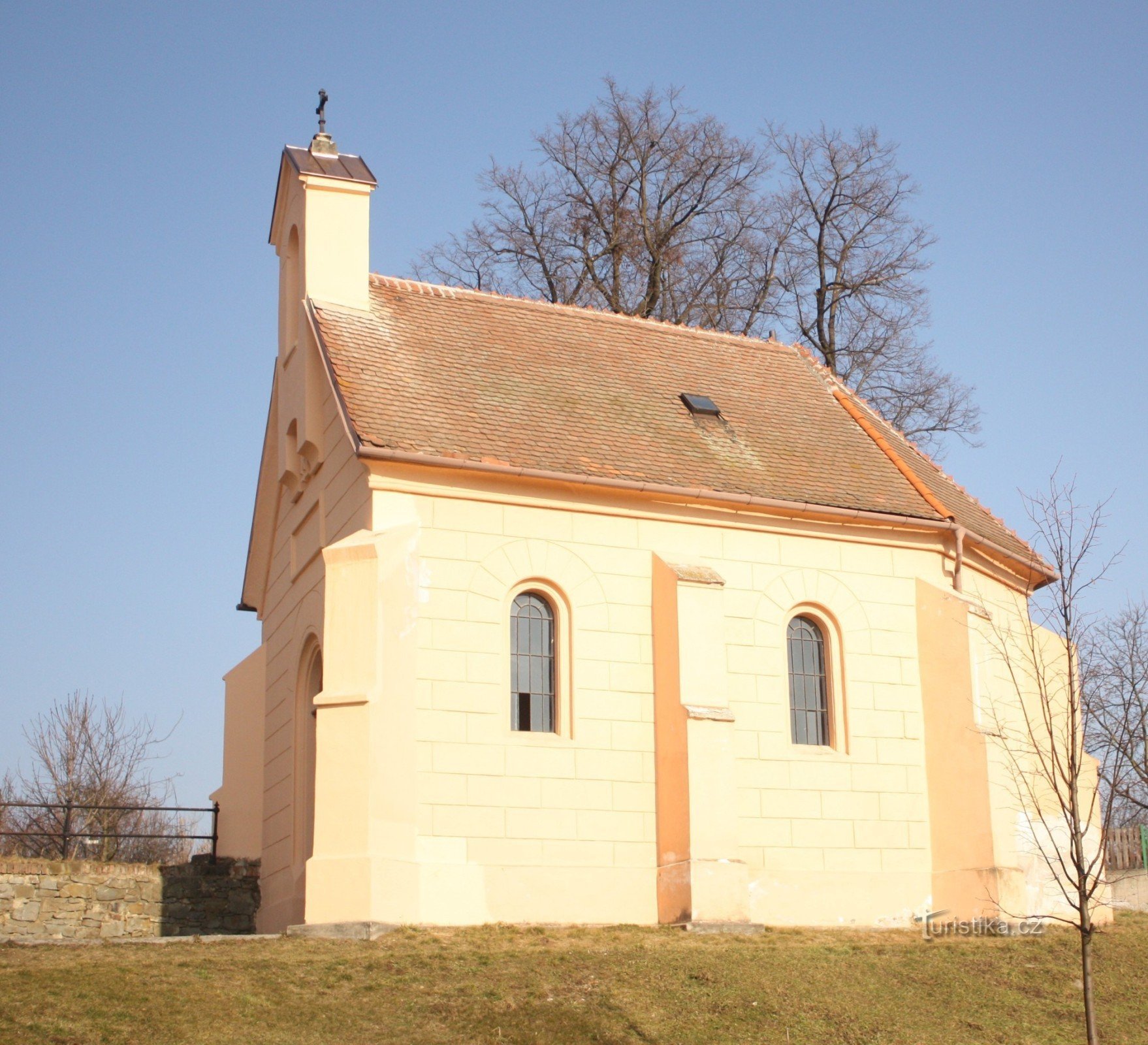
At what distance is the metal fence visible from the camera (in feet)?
83.1

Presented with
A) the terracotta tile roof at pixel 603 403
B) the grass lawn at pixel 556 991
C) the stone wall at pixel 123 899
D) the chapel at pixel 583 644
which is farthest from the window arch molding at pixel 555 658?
the stone wall at pixel 123 899

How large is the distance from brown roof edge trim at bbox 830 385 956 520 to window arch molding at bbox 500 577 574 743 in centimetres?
589

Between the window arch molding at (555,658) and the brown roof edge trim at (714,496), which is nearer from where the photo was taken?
the brown roof edge trim at (714,496)

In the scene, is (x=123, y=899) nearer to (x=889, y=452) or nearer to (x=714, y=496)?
(x=714, y=496)

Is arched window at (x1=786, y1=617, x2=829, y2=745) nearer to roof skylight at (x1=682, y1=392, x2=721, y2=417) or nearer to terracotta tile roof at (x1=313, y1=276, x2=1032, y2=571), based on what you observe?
terracotta tile roof at (x1=313, y1=276, x2=1032, y2=571)

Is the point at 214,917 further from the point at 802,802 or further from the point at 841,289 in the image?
the point at 841,289

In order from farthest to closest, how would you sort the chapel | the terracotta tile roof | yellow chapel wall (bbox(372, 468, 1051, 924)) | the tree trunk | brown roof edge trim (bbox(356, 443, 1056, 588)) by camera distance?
the terracotta tile roof → brown roof edge trim (bbox(356, 443, 1056, 588)) → yellow chapel wall (bbox(372, 468, 1051, 924)) → the chapel → the tree trunk

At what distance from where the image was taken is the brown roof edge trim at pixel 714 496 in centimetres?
1764

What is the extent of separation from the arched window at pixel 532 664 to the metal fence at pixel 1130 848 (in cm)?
1240

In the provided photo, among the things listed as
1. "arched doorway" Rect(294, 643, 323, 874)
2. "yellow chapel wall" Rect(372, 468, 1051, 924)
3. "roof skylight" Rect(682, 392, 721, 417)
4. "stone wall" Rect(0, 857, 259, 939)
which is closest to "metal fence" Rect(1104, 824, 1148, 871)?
"yellow chapel wall" Rect(372, 468, 1051, 924)

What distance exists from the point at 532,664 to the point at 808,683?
4006 mm

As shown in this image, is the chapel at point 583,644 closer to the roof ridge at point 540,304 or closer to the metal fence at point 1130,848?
the roof ridge at point 540,304

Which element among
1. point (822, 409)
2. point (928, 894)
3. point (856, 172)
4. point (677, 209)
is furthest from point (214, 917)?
point (856, 172)

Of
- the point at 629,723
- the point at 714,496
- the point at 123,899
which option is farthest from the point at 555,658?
the point at 123,899
